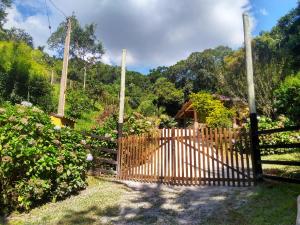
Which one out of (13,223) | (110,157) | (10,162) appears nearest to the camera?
(13,223)

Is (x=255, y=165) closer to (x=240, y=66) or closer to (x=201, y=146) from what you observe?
(x=201, y=146)

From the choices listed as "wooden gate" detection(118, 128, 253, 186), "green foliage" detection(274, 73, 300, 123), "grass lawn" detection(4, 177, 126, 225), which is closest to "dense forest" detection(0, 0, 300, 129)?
"green foliage" detection(274, 73, 300, 123)

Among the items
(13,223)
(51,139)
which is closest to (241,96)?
(51,139)

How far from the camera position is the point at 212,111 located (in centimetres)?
2552

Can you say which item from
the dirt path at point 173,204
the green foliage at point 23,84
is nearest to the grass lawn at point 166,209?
the dirt path at point 173,204

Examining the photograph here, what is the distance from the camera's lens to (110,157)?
40.5 feet

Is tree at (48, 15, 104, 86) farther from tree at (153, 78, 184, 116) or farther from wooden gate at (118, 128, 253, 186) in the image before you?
wooden gate at (118, 128, 253, 186)

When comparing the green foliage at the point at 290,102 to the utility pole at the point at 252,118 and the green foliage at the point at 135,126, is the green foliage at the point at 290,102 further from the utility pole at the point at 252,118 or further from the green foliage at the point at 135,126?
the green foliage at the point at 135,126

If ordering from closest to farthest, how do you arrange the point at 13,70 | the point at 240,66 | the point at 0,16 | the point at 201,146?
1. the point at 201,146
2. the point at 13,70
3. the point at 240,66
4. the point at 0,16

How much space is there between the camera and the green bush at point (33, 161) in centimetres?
750

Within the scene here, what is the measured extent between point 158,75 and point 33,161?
5059cm

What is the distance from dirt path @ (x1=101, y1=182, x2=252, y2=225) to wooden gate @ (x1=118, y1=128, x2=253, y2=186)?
1.20 feet

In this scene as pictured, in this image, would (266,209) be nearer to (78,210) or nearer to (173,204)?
(173,204)

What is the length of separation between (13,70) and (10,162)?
84.2ft
